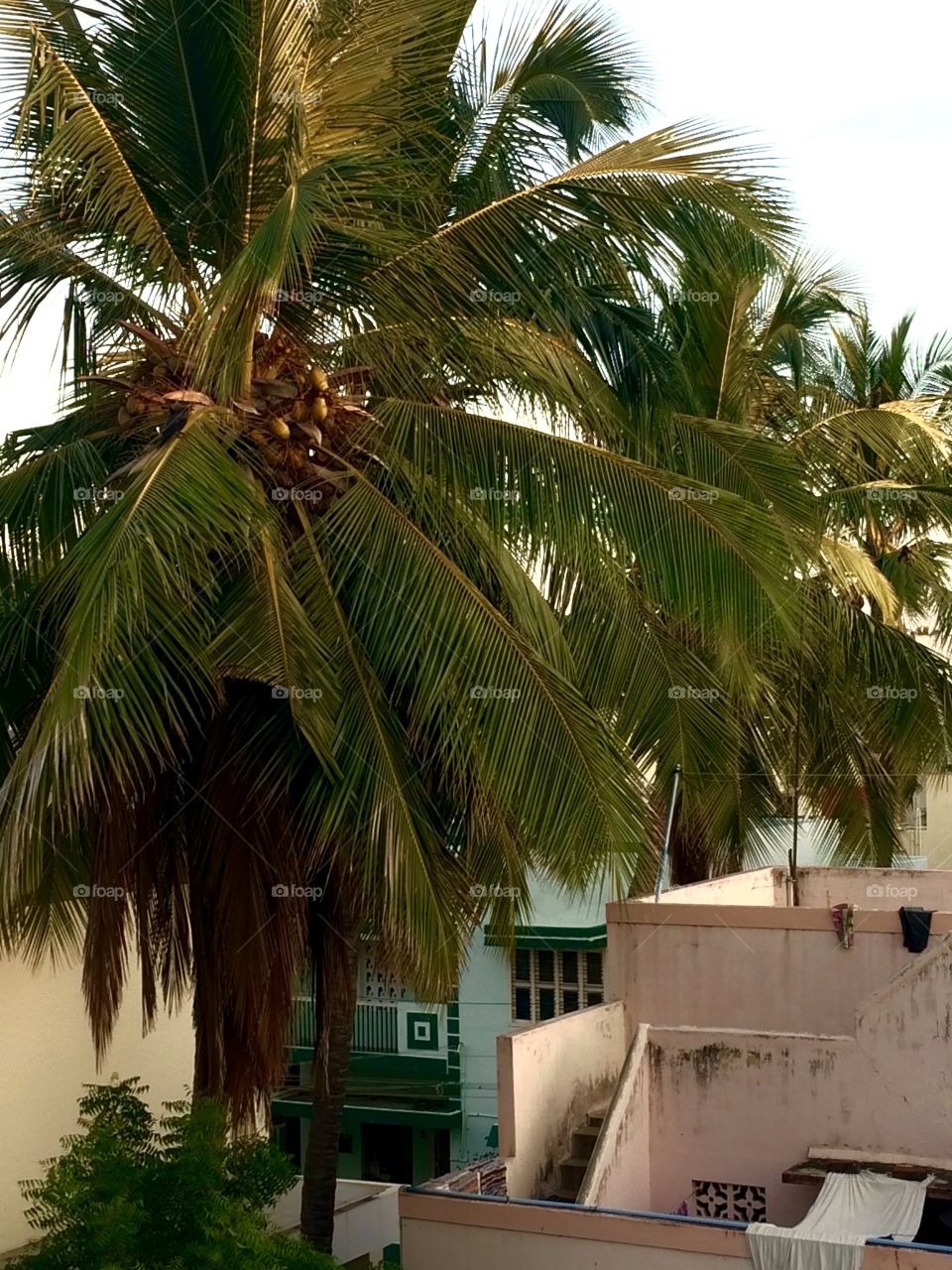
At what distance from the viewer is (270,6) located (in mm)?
10430

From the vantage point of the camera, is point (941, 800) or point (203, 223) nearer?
point (203, 223)

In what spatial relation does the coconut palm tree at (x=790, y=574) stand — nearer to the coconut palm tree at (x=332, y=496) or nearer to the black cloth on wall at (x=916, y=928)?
the coconut palm tree at (x=332, y=496)

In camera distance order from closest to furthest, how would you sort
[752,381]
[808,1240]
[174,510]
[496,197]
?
1. [174,510]
2. [808,1240]
3. [496,197]
4. [752,381]

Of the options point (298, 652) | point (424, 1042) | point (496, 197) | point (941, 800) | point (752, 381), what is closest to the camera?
point (298, 652)

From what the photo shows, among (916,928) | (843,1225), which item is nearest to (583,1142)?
(843,1225)

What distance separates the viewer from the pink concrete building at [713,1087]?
40.4 feet

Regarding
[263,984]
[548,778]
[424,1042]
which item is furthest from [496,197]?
[424,1042]

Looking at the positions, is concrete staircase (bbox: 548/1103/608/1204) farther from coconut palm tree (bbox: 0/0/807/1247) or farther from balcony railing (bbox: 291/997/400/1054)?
balcony railing (bbox: 291/997/400/1054)

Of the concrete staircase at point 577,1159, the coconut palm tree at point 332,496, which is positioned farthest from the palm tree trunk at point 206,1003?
the concrete staircase at point 577,1159

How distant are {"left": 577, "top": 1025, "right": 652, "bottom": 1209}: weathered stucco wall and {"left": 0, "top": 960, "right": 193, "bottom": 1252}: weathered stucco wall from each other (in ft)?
15.1

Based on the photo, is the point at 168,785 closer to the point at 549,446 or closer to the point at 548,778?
the point at 548,778

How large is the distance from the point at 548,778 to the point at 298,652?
1819mm

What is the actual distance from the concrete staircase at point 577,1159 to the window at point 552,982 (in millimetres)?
11748

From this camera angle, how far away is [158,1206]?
9305mm
